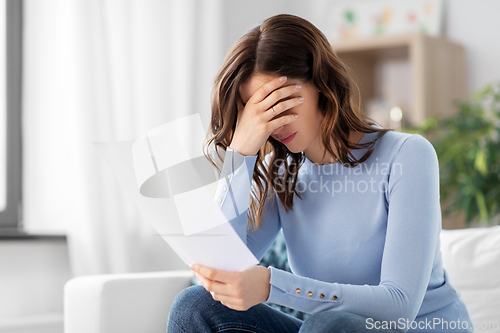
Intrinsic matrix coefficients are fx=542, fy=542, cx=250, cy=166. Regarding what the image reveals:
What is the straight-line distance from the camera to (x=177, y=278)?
1.44m

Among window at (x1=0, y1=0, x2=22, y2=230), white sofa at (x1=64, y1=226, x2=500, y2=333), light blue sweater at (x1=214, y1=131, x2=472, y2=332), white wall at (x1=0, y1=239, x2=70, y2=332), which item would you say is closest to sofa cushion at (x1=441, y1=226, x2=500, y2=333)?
white sofa at (x1=64, y1=226, x2=500, y2=333)

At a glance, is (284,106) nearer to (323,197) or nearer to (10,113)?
(323,197)

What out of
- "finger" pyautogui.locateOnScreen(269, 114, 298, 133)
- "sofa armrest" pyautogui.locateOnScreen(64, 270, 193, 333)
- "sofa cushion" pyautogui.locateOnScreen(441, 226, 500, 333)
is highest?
"finger" pyautogui.locateOnScreen(269, 114, 298, 133)

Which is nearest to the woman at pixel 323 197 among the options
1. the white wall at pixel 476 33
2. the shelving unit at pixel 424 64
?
the shelving unit at pixel 424 64

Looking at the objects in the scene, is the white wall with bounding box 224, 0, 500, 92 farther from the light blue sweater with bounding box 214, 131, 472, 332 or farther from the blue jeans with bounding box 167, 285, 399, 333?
the blue jeans with bounding box 167, 285, 399, 333

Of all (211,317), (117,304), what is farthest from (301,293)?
(117,304)

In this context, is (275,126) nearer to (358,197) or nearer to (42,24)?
(358,197)

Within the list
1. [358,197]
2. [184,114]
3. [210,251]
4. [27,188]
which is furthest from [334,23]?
[210,251]

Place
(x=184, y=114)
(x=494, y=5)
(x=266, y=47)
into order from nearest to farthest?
(x=266, y=47) → (x=184, y=114) → (x=494, y=5)

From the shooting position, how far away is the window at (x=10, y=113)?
6.44ft

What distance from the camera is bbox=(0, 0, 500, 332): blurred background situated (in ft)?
6.39

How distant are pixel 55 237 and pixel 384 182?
1.37 m

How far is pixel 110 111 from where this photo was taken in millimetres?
2080

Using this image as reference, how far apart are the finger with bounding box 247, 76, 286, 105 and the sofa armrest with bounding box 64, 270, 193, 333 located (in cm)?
61
